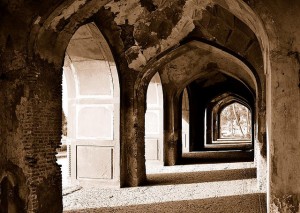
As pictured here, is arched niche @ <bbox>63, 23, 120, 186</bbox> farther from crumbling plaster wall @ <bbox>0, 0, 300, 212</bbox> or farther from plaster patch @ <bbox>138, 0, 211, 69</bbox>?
crumbling plaster wall @ <bbox>0, 0, 300, 212</bbox>

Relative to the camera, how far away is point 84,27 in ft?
22.1

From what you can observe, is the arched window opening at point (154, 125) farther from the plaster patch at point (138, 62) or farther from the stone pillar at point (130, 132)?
the stone pillar at point (130, 132)

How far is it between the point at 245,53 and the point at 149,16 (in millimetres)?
2123

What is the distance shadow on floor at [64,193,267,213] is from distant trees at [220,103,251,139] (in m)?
27.1

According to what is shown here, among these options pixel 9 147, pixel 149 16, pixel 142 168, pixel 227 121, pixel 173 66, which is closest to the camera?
pixel 9 147

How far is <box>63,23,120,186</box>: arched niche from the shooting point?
7426mm

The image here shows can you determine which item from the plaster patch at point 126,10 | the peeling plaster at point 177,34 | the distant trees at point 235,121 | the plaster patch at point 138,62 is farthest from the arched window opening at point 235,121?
the plaster patch at point 126,10

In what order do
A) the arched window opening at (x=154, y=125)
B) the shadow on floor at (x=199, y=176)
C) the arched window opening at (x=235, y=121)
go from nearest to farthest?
the shadow on floor at (x=199, y=176) < the arched window opening at (x=154, y=125) < the arched window opening at (x=235, y=121)

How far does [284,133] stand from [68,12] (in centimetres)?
302

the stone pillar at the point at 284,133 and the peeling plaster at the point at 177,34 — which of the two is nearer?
the stone pillar at the point at 284,133

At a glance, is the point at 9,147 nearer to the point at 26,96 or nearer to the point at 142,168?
the point at 26,96

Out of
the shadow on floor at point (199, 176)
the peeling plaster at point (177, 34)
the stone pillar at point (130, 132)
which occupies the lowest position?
the shadow on floor at point (199, 176)

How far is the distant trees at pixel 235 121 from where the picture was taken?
33281mm

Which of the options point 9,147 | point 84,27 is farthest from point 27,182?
point 84,27
